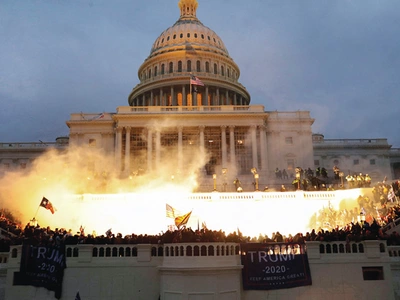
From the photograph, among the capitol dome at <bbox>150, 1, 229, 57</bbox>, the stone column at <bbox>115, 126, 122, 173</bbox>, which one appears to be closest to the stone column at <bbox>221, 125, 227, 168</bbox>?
the stone column at <bbox>115, 126, 122, 173</bbox>

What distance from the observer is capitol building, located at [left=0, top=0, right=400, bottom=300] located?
20141 mm

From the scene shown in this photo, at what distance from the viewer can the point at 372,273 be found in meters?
20.5

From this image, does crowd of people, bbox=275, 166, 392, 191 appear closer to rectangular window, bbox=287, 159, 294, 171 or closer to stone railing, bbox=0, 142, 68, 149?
rectangular window, bbox=287, 159, 294, 171

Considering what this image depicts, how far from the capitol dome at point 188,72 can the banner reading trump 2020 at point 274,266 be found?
56408 mm

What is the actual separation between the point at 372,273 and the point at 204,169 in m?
38.0

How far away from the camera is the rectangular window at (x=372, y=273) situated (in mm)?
20344

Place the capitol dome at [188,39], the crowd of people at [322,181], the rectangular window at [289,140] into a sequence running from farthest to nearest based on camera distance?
the capitol dome at [188,39]
the rectangular window at [289,140]
the crowd of people at [322,181]

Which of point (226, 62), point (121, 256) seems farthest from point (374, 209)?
point (226, 62)

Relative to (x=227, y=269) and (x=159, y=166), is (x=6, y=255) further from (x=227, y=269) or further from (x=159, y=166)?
(x=159, y=166)

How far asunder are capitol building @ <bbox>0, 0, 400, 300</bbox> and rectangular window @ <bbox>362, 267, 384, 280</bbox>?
5 centimetres

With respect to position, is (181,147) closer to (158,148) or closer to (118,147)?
(158,148)

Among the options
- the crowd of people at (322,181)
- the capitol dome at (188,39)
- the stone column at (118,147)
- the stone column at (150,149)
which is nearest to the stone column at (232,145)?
the crowd of people at (322,181)

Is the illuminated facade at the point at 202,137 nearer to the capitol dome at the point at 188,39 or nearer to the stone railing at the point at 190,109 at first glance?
the stone railing at the point at 190,109

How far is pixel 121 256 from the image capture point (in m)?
20.5
